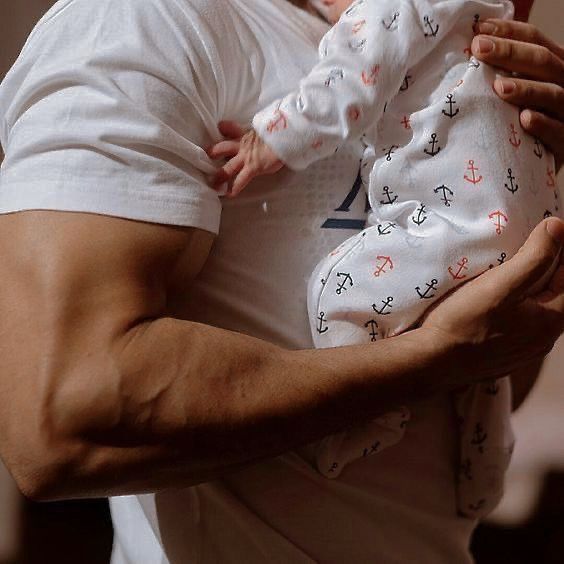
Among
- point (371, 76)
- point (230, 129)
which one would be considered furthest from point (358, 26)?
point (230, 129)

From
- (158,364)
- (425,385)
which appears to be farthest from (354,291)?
(158,364)

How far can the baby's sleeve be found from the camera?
31.4 inches

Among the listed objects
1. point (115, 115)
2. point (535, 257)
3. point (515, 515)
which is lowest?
point (515, 515)

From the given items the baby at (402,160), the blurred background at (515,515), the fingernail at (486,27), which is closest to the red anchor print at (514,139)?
the baby at (402,160)

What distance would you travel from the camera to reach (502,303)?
81 cm

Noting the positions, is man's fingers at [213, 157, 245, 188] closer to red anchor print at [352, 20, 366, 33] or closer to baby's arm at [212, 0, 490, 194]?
baby's arm at [212, 0, 490, 194]

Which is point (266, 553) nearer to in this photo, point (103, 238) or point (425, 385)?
point (425, 385)

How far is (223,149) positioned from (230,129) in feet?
0.10

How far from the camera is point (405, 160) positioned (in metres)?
0.83

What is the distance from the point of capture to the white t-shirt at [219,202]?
0.69 metres

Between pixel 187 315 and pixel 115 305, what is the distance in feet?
0.55

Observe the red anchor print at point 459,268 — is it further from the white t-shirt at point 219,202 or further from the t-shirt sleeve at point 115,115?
the t-shirt sleeve at point 115,115

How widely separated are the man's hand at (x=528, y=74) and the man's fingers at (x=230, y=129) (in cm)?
25

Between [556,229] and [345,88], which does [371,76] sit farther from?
[556,229]
